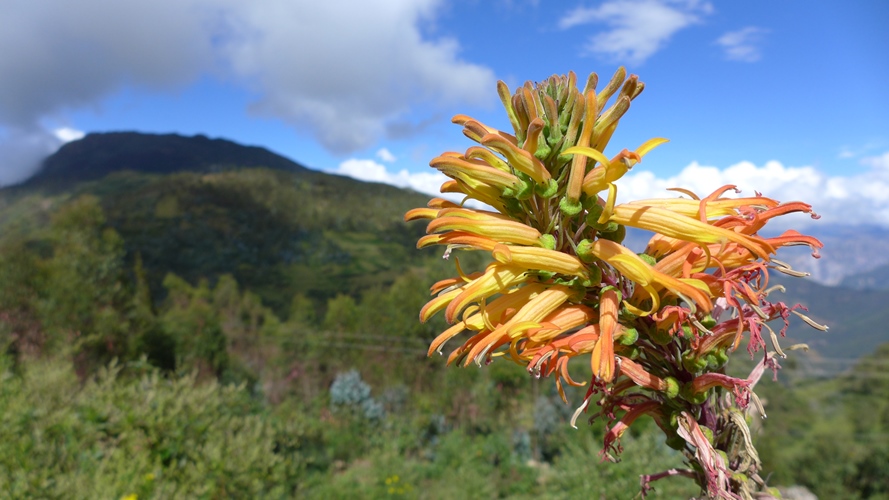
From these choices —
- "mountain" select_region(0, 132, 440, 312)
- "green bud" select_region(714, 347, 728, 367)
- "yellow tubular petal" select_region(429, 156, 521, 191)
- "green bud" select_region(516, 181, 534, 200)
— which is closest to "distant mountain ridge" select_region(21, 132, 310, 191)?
"mountain" select_region(0, 132, 440, 312)

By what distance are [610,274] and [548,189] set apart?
28 centimetres

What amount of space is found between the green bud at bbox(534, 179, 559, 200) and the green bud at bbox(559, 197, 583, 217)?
43 mm

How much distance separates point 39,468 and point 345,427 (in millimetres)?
10121

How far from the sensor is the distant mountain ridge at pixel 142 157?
70438mm

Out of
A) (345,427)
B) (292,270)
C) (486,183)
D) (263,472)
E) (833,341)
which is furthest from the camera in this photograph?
(833,341)

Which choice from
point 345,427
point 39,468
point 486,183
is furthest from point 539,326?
point 345,427

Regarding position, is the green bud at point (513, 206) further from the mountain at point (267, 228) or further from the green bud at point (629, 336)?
the mountain at point (267, 228)

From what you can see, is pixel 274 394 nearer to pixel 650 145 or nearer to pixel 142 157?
pixel 650 145

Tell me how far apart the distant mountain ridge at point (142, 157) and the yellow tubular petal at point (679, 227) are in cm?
7134

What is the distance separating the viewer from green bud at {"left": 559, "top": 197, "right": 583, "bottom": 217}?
4.01 ft

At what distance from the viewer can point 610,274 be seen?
1.28 meters

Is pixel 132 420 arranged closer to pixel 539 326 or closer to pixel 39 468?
pixel 39 468

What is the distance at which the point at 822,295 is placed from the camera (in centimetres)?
18075

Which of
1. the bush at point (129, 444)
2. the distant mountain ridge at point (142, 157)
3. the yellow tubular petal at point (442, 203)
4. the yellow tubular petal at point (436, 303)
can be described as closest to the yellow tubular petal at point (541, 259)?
the yellow tubular petal at point (436, 303)
